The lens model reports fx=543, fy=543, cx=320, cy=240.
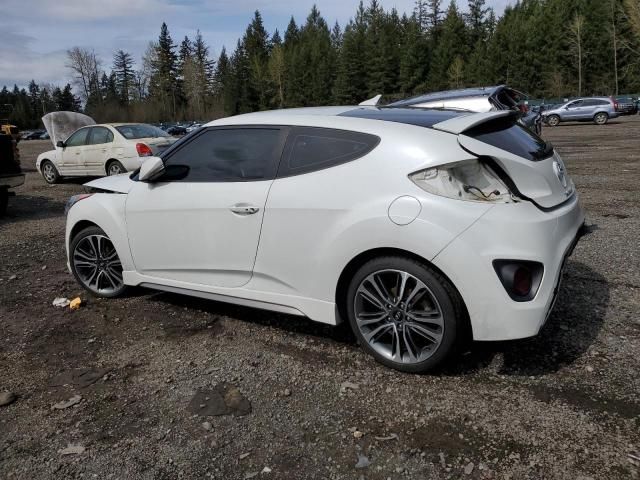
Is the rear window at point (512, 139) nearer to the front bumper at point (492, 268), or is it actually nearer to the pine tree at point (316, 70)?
the front bumper at point (492, 268)

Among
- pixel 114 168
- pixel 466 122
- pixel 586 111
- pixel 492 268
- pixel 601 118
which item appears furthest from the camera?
pixel 586 111

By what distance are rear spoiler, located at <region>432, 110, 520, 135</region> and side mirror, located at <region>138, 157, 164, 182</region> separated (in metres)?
2.10

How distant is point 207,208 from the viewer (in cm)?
387

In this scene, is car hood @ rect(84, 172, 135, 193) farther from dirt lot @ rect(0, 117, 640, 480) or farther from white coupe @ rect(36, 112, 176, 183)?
white coupe @ rect(36, 112, 176, 183)

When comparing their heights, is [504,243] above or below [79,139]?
below

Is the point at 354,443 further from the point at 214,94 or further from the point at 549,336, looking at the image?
the point at 214,94

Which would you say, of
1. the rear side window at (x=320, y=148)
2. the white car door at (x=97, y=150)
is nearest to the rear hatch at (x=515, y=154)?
the rear side window at (x=320, y=148)

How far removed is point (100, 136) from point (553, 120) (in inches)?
1117

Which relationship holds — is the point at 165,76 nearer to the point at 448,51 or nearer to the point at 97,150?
the point at 448,51

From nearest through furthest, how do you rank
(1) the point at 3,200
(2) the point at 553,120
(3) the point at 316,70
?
(1) the point at 3,200 → (2) the point at 553,120 → (3) the point at 316,70

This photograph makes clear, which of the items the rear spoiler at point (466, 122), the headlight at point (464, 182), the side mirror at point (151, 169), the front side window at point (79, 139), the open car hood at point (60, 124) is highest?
the open car hood at point (60, 124)

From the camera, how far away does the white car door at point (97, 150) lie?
13.2 metres

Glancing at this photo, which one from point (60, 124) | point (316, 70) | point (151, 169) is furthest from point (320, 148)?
point (316, 70)

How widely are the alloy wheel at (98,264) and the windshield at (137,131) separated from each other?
8.82 meters
